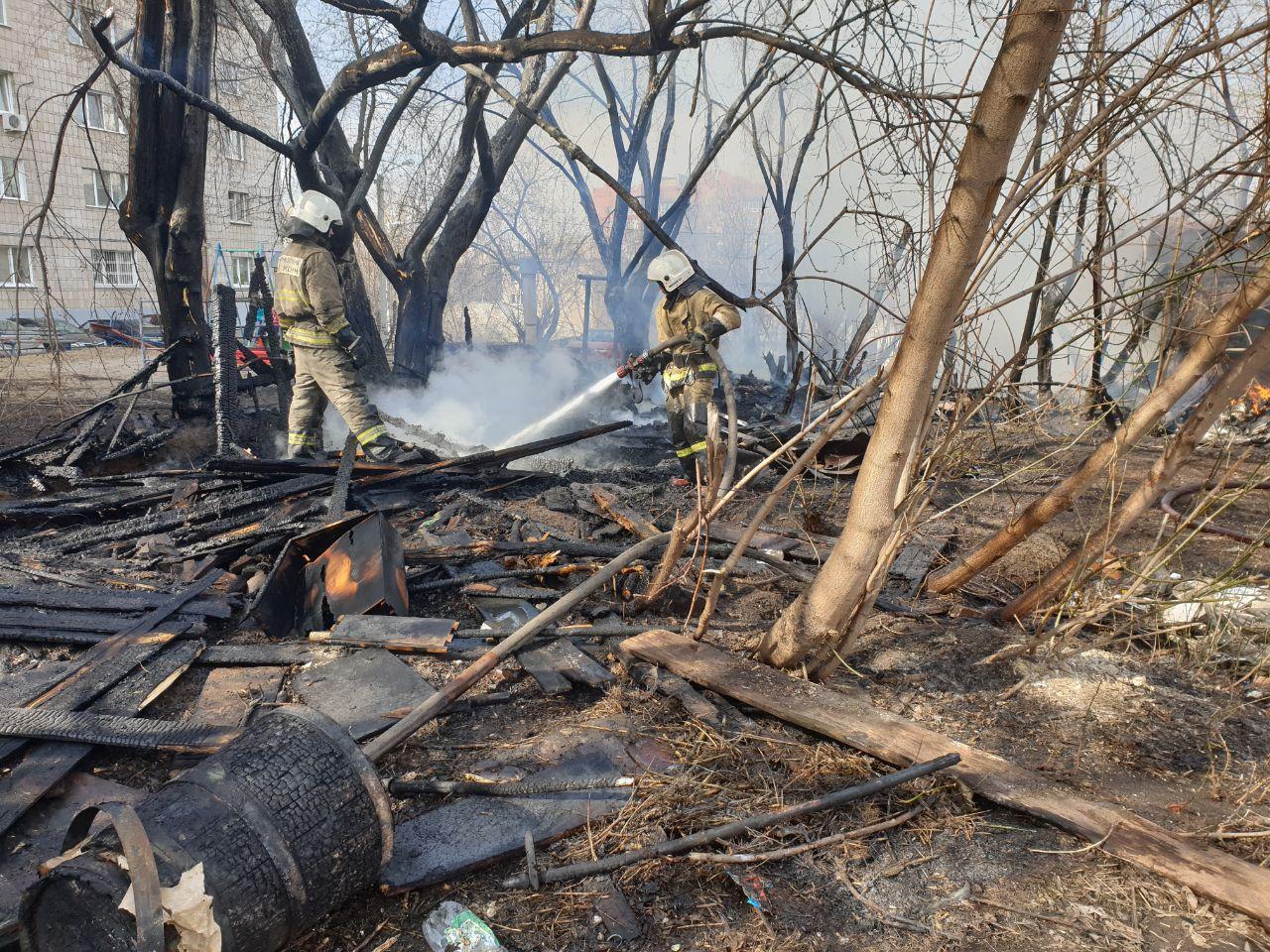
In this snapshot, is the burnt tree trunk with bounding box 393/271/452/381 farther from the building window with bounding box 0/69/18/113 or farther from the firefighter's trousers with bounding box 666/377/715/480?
the building window with bounding box 0/69/18/113

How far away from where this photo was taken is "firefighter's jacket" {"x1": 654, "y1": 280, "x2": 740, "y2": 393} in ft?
25.3

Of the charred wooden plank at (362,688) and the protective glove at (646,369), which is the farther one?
the protective glove at (646,369)

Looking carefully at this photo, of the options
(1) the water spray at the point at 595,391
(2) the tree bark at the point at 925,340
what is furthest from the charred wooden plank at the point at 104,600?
(1) the water spray at the point at 595,391

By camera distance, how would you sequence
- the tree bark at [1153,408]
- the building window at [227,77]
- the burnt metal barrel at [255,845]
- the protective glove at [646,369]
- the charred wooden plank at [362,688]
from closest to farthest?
the burnt metal barrel at [255,845]
the tree bark at [1153,408]
the charred wooden plank at [362,688]
the protective glove at [646,369]
the building window at [227,77]

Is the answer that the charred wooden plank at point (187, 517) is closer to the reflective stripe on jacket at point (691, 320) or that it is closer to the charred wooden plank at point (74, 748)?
the charred wooden plank at point (74, 748)

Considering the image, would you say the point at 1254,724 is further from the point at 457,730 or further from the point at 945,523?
the point at 457,730

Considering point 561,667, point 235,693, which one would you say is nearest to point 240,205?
point 235,693

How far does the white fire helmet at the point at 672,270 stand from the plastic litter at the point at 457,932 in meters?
6.40

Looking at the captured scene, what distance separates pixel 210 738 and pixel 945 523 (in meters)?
5.37

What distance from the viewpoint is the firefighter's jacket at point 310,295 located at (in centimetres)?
721

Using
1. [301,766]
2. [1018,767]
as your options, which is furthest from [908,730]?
[301,766]

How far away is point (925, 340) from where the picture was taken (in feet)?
9.97

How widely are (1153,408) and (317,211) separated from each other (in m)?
6.85

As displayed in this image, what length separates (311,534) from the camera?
4.85 m
